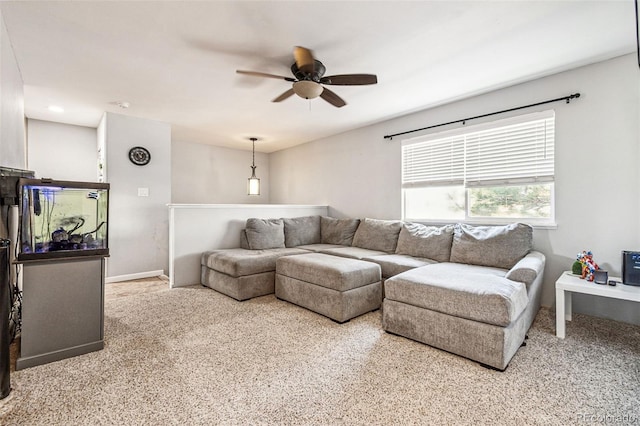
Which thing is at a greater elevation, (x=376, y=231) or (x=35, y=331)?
(x=376, y=231)

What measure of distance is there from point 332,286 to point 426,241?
1384 mm

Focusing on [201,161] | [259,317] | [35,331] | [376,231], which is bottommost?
[259,317]

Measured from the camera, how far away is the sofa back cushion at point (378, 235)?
3904 millimetres

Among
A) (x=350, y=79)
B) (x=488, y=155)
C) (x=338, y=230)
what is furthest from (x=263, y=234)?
(x=488, y=155)

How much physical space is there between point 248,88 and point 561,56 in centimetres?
303

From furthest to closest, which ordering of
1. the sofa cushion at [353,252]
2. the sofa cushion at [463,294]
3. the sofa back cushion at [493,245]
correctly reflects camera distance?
the sofa cushion at [353,252], the sofa back cushion at [493,245], the sofa cushion at [463,294]

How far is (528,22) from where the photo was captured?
216cm

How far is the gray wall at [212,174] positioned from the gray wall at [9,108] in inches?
115

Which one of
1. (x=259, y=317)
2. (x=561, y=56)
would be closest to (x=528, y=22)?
(x=561, y=56)

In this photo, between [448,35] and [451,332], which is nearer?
[451,332]

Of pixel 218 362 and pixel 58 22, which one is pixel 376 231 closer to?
pixel 218 362

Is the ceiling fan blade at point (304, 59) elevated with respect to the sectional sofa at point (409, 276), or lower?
elevated

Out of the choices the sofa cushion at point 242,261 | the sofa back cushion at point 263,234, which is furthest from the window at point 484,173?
the sofa cushion at point 242,261

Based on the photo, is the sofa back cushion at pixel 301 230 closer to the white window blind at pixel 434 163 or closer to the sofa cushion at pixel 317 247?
the sofa cushion at pixel 317 247
